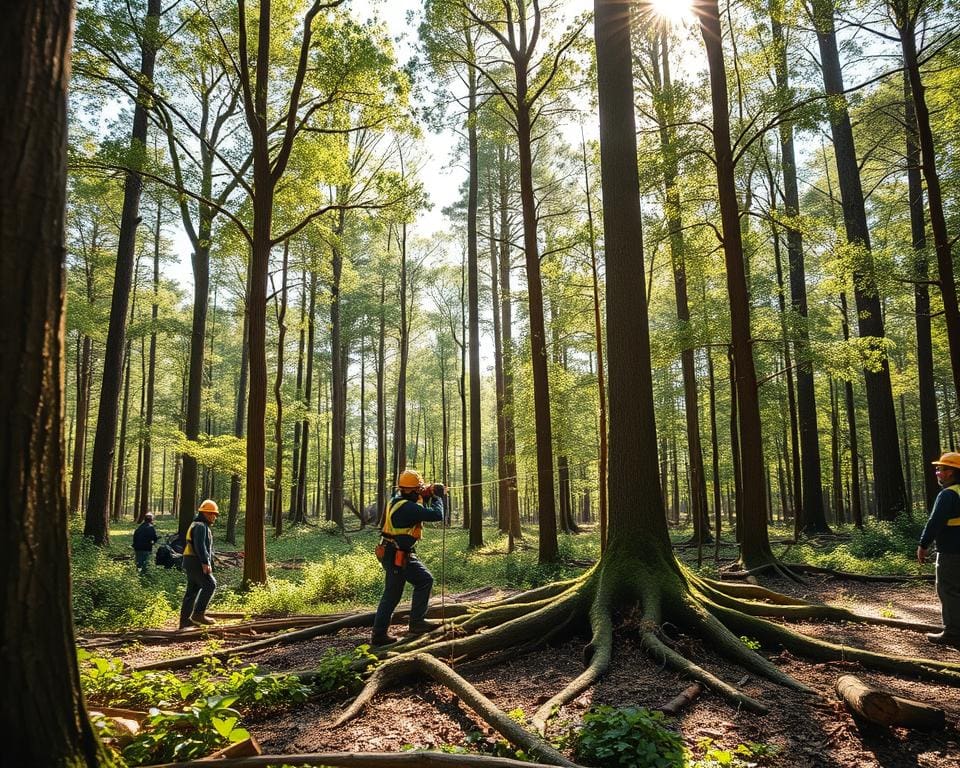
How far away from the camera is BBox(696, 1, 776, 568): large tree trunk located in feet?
33.3

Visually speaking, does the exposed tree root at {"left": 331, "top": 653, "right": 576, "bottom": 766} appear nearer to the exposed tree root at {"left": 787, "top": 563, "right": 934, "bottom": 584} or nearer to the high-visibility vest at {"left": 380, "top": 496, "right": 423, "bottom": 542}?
the high-visibility vest at {"left": 380, "top": 496, "right": 423, "bottom": 542}

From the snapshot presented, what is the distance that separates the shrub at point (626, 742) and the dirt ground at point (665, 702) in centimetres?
38

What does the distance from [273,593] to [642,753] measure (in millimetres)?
7926

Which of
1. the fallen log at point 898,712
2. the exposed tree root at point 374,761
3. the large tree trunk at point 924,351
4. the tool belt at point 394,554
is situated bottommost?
the fallen log at point 898,712

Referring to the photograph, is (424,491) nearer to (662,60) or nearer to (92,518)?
(92,518)

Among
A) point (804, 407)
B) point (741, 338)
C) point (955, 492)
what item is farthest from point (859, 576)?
point (804, 407)

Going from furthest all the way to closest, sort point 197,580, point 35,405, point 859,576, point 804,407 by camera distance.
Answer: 1. point 804,407
2. point 859,576
3. point 197,580
4. point 35,405

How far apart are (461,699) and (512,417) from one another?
50.2 ft

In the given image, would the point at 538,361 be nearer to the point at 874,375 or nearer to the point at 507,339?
the point at 507,339

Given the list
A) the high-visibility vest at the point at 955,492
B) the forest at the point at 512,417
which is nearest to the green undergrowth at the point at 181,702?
the forest at the point at 512,417

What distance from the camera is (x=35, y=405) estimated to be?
2.28 meters

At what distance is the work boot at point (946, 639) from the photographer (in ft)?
19.0

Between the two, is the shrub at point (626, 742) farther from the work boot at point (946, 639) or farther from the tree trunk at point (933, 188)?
the tree trunk at point (933, 188)

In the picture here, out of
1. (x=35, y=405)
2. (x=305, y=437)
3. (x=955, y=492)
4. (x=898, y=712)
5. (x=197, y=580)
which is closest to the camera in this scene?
(x=35, y=405)
